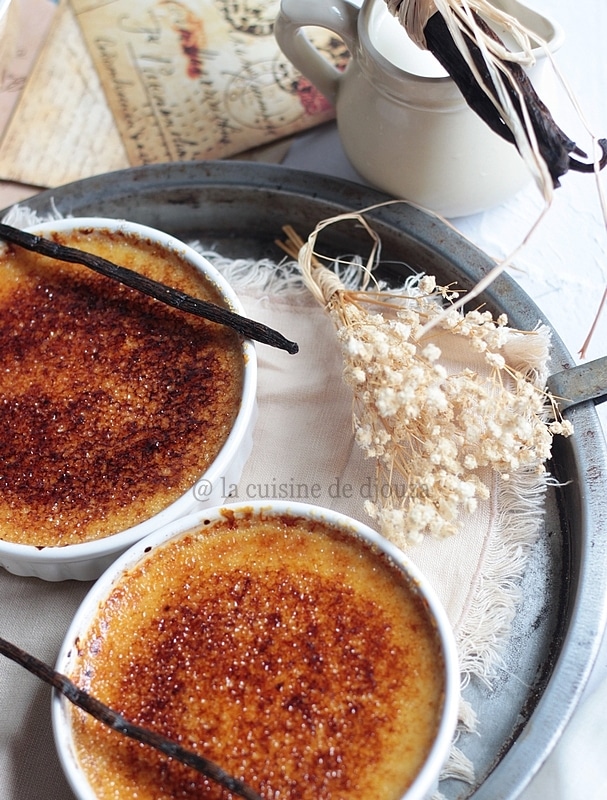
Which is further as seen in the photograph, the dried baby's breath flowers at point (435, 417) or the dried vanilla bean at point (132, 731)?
the dried baby's breath flowers at point (435, 417)

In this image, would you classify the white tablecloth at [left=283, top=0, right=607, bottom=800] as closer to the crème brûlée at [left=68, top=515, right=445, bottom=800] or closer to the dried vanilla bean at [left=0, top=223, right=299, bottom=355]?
the crème brûlée at [left=68, top=515, right=445, bottom=800]

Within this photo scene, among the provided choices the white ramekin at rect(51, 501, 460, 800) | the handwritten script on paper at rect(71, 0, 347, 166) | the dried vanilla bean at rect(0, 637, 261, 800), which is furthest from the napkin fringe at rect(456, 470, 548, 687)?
the handwritten script on paper at rect(71, 0, 347, 166)

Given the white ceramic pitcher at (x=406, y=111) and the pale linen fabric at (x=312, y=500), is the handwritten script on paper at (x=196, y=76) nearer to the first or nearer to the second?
the white ceramic pitcher at (x=406, y=111)

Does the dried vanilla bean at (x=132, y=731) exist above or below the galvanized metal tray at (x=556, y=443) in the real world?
below

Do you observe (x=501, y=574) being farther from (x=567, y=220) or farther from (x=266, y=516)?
(x=567, y=220)

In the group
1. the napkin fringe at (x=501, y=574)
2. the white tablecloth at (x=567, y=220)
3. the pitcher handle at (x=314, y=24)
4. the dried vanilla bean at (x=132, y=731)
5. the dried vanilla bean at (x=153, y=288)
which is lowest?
the dried vanilla bean at (x=132, y=731)

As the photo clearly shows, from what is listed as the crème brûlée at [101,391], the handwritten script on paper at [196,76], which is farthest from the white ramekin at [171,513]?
the handwritten script on paper at [196,76]

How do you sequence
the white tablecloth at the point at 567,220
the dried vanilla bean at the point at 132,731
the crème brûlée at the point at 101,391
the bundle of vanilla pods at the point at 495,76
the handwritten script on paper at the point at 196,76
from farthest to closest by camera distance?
the handwritten script on paper at the point at 196,76
the white tablecloth at the point at 567,220
the crème brûlée at the point at 101,391
the bundle of vanilla pods at the point at 495,76
the dried vanilla bean at the point at 132,731

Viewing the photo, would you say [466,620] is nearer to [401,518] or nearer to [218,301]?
[401,518]
